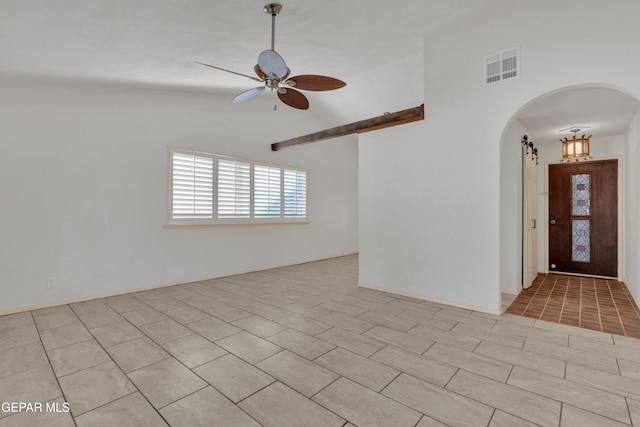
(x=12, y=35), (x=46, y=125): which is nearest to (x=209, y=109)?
(x=46, y=125)

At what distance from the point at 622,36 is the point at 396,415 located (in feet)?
12.0

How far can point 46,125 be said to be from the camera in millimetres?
3869

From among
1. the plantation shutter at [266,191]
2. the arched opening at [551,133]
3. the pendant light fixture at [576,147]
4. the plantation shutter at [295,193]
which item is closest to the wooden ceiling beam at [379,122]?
the arched opening at [551,133]

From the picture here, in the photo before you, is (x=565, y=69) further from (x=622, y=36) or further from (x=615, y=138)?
(x=615, y=138)

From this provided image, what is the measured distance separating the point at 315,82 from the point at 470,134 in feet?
6.51

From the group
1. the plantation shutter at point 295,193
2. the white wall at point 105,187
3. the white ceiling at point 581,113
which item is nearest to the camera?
the white ceiling at point 581,113

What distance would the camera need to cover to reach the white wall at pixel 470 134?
2.86 metres

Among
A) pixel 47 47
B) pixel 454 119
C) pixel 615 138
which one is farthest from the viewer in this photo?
pixel 615 138

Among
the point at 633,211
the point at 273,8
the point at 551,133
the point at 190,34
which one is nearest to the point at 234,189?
the point at 190,34

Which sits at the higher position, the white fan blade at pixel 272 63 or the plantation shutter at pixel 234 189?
the white fan blade at pixel 272 63

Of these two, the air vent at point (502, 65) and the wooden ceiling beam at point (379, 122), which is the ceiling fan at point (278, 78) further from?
the air vent at point (502, 65)

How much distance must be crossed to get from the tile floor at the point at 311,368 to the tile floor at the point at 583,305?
30cm

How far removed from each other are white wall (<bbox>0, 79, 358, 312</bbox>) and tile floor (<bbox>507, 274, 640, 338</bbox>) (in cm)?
460

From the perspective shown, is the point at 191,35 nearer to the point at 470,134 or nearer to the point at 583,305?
the point at 470,134
